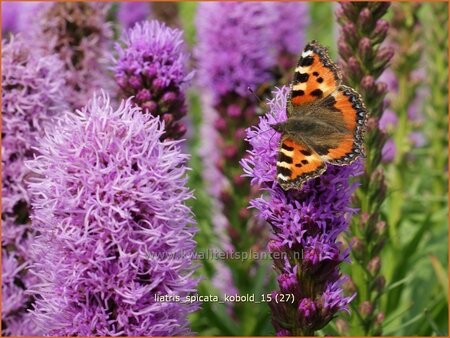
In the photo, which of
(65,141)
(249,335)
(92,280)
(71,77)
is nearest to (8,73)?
(71,77)

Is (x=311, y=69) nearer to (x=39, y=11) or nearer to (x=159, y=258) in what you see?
(x=159, y=258)

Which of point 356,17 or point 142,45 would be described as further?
point 356,17

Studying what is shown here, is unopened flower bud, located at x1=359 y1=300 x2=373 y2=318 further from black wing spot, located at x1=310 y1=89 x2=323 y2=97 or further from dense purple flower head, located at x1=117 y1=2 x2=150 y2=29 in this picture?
dense purple flower head, located at x1=117 y1=2 x2=150 y2=29

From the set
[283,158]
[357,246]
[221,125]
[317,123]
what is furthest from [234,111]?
[283,158]

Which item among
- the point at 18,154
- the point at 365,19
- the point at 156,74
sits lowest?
the point at 18,154

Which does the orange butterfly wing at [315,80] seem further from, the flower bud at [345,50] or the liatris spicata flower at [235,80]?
the liatris spicata flower at [235,80]

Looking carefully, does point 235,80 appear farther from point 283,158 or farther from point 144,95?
point 283,158
